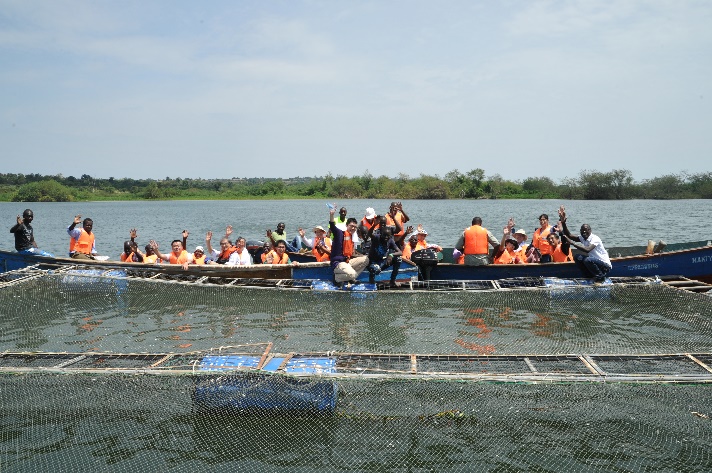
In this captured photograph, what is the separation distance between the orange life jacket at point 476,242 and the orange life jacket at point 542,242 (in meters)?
1.52

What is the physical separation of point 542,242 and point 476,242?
6.09 ft

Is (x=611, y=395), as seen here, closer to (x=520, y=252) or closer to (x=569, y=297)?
(x=569, y=297)

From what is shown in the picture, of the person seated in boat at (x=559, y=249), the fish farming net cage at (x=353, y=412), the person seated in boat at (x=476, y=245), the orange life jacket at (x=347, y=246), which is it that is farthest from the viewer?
the person seated in boat at (x=476, y=245)

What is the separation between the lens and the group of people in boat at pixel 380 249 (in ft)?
43.2

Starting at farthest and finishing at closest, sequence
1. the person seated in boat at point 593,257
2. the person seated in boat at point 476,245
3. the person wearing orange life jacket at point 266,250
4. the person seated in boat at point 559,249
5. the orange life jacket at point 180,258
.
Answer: the person wearing orange life jacket at point 266,250
the orange life jacket at point 180,258
the person seated in boat at point 476,245
the person seated in boat at point 559,249
the person seated in boat at point 593,257

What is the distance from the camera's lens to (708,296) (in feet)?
35.8

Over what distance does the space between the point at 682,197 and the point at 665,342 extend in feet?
307

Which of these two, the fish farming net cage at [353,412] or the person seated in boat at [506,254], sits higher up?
the person seated in boat at [506,254]

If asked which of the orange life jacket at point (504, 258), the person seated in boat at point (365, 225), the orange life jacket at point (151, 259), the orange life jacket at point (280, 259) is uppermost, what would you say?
the person seated in boat at point (365, 225)

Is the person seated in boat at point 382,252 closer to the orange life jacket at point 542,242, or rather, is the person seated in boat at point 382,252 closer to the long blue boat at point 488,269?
the long blue boat at point 488,269

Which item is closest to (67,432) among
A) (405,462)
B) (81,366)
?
(81,366)

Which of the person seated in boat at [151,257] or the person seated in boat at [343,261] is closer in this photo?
the person seated in boat at [343,261]

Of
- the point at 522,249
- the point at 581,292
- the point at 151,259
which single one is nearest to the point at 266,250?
the point at 151,259

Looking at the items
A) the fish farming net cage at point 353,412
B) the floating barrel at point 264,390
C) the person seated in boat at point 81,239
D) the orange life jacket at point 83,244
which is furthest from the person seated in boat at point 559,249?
the orange life jacket at point 83,244
